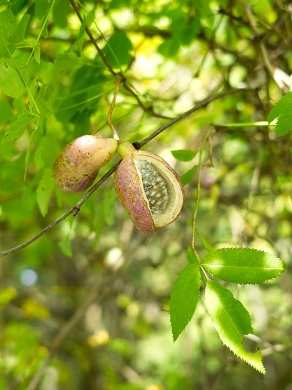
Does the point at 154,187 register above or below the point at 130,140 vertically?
above

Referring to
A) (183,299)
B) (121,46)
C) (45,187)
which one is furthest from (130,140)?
(183,299)

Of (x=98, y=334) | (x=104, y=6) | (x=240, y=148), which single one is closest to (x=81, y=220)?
(x=98, y=334)

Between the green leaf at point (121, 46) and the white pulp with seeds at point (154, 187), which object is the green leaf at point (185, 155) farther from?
the green leaf at point (121, 46)

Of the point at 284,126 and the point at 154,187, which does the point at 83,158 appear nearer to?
the point at 154,187

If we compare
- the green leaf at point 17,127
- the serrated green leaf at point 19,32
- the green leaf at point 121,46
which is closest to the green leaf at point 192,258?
the green leaf at point 17,127

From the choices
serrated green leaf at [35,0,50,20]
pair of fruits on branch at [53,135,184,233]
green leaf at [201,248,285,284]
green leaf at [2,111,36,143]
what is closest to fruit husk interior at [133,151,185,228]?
pair of fruits on branch at [53,135,184,233]

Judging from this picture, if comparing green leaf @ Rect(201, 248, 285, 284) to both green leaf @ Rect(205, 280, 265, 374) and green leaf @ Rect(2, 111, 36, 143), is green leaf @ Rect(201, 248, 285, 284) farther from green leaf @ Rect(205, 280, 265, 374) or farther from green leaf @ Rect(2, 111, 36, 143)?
green leaf @ Rect(2, 111, 36, 143)
